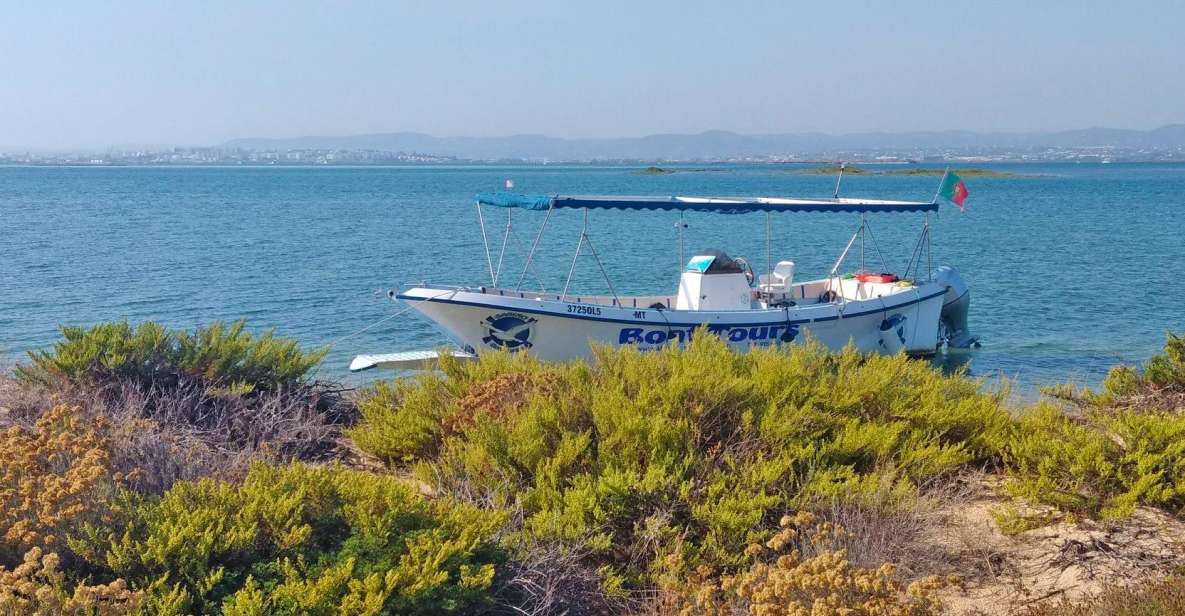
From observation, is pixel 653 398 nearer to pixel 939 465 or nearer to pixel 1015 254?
pixel 939 465

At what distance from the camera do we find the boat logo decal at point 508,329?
12.9 m

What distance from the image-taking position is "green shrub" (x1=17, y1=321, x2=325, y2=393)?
7.61m

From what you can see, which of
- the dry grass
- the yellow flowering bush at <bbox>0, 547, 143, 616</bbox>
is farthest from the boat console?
the yellow flowering bush at <bbox>0, 547, 143, 616</bbox>

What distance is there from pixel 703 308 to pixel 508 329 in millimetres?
3129

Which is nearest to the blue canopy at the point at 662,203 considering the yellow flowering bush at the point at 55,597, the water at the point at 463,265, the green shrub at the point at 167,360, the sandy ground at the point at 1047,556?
the water at the point at 463,265

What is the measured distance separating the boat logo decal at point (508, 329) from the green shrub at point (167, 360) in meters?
4.57

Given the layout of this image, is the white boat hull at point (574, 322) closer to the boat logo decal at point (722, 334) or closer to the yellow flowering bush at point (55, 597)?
the boat logo decal at point (722, 334)

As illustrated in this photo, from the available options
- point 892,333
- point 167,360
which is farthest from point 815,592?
point 892,333

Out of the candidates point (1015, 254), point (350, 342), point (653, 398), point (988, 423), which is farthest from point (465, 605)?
point (1015, 254)

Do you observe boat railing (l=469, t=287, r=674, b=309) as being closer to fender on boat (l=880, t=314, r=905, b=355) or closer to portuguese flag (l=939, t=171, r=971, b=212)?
fender on boat (l=880, t=314, r=905, b=355)

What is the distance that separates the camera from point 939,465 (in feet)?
20.6

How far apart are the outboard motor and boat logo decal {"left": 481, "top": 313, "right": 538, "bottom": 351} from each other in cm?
843

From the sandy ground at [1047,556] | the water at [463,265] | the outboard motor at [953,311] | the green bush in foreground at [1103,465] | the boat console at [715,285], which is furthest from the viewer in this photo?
the water at [463,265]

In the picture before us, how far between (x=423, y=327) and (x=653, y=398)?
14.0 meters
